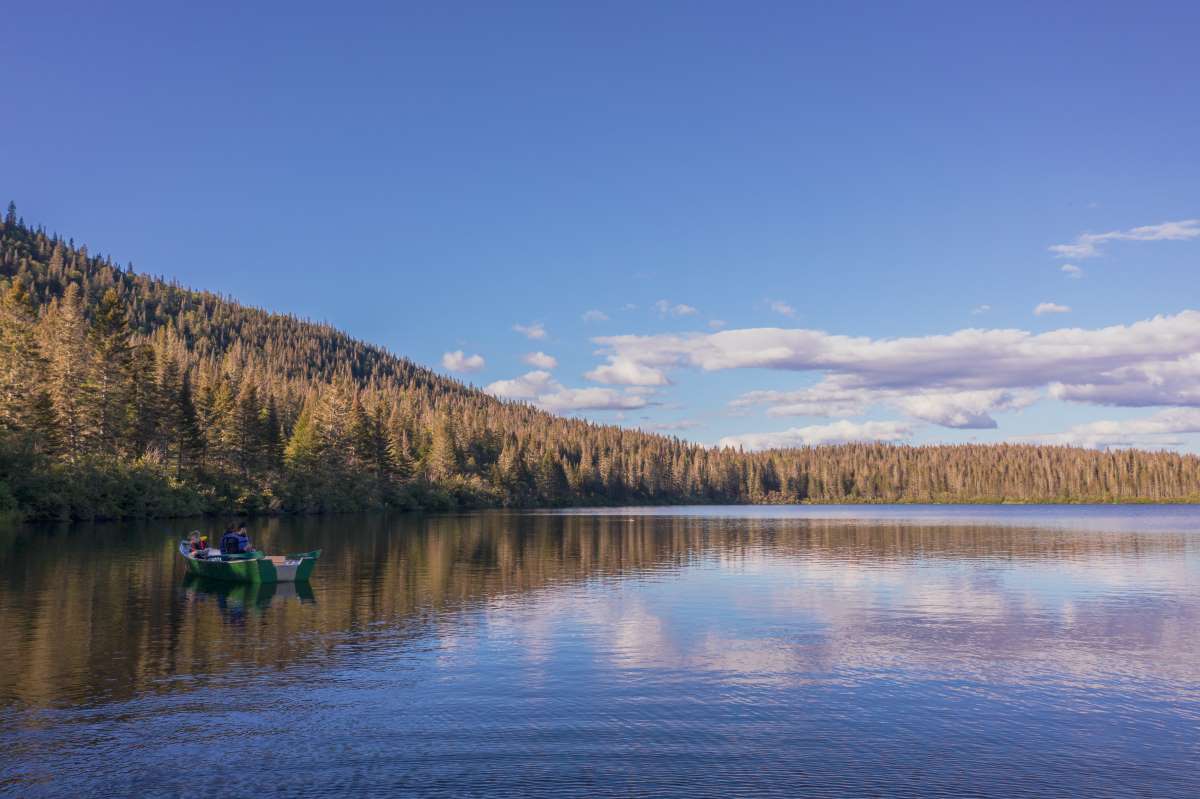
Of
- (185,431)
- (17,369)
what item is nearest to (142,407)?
(185,431)

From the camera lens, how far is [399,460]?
16375 centimetres

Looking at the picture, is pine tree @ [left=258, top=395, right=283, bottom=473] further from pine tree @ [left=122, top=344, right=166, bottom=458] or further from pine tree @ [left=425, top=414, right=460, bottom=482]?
pine tree @ [left=425, top=414, right=460, bottom=482]

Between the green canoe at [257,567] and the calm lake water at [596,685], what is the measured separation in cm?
137

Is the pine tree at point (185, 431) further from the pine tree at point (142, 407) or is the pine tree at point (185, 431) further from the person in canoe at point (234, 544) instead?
the person in canoe at point (234, 544)

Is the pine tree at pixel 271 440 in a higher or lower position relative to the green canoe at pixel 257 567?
higher

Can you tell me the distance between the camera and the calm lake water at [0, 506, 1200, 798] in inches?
596

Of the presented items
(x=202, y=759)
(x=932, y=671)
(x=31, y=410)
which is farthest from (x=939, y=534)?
(x=31, y=410)

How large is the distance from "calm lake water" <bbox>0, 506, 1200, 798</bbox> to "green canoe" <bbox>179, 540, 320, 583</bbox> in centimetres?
137

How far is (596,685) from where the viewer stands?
21656mm

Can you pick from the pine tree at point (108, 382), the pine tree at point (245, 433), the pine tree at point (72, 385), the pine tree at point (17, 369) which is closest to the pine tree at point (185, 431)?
the pine tree at point (245, 433)

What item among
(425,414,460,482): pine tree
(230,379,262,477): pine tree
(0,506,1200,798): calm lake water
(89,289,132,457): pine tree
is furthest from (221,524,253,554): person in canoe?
(425,414,460,482): pine tree

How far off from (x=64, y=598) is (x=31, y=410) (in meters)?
61.0

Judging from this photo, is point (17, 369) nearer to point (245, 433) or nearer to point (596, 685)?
point (245, 433)

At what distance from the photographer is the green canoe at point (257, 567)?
40.7 m
